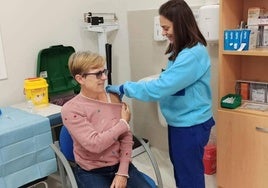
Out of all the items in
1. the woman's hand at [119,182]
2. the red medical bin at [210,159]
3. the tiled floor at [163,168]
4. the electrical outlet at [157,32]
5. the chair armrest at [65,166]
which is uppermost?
the electrical outlet at [157,32]

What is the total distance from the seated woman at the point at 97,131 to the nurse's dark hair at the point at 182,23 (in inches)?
16.7

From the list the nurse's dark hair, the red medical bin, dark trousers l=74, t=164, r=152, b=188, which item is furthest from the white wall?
the red medical bin

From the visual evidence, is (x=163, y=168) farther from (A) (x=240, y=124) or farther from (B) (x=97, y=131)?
(B) (x=97, y=131)

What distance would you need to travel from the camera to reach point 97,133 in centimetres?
158

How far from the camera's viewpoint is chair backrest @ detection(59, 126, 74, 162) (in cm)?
175

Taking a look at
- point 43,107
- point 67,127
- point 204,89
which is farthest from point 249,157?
point 43,107

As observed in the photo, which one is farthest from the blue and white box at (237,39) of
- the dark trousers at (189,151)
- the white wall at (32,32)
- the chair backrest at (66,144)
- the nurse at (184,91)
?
the white wall at (32,32)

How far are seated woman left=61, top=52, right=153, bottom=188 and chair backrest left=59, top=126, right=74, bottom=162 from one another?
0.08m

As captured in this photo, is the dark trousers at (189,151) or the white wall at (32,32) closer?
the dark trousers at (189,151)

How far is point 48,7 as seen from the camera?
106 inches

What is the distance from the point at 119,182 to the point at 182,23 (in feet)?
2.89

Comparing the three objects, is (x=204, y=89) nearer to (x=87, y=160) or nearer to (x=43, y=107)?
(x=87, y=160)

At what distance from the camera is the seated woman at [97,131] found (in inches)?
61.9

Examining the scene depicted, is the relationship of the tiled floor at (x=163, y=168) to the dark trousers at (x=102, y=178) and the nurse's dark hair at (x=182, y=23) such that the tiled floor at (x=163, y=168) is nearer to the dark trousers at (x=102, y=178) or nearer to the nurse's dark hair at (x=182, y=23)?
the dark trousers at (x=102, y=178)
